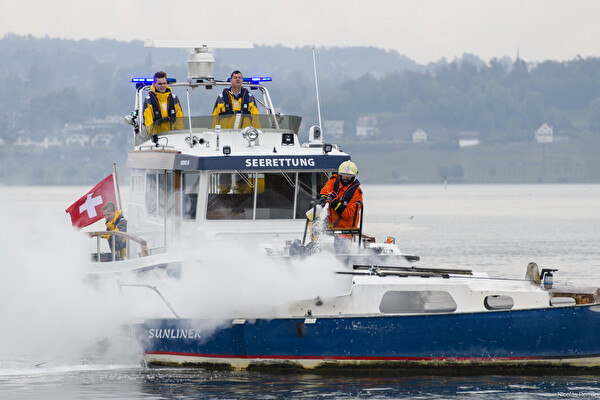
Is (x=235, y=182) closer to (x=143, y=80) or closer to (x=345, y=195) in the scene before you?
(x=345, y=195)

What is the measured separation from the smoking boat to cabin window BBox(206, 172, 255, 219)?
0.05 feet

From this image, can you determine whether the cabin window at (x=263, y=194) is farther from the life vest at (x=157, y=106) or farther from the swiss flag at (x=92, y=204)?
the swiss flag at (x=92, y=204)

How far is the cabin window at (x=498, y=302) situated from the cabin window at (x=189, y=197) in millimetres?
5071

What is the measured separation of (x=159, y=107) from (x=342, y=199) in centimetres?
478

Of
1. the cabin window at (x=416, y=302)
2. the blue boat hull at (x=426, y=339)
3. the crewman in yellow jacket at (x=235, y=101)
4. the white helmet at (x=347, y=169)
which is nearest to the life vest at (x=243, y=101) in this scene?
the crewman in yellow jacket at (x=235, y=101)

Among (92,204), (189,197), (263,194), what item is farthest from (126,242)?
(263,194)

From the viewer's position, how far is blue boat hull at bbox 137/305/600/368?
16.0 m

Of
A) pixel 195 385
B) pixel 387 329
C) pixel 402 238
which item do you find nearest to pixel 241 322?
pixel 195 385

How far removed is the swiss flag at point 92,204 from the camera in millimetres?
22219

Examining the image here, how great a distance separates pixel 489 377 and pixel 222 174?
5447mm

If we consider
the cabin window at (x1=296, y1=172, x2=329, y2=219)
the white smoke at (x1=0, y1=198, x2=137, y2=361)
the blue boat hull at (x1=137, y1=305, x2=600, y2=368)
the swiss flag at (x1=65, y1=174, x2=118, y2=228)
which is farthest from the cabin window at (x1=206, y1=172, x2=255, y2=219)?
the swiss flag at (x1=65, y1=174, x2=118, y2=228)

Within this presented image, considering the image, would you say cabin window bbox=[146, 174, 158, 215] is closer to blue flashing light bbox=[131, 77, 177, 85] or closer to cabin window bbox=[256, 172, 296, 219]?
cabin window bbox=[256, 172, 296, 219]

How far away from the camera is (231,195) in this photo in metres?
19.0

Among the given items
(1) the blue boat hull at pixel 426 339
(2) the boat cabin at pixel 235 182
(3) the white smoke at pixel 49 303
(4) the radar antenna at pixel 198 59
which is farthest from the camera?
(4) the radar antenna at pixel 198 59
